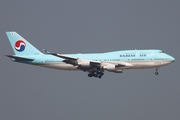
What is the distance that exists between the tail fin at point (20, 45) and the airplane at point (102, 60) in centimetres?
268

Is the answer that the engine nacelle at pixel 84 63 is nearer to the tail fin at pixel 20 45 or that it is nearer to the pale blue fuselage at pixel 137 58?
the pale blue fuselage at pixel 137 58

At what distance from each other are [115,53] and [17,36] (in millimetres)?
23281

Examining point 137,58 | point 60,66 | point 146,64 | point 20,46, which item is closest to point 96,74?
point 60,66

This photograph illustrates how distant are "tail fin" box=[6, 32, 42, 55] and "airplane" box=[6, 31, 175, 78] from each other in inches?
106

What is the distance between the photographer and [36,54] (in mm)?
95375

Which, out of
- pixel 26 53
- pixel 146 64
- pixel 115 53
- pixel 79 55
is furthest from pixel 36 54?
pixel 146 64

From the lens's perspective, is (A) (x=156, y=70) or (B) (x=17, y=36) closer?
(A) (x=156, y=70)

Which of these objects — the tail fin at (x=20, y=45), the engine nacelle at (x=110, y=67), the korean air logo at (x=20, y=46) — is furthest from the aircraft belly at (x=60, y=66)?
the engine nacelle at (x=110, y=67)

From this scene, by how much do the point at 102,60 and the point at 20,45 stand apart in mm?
19811

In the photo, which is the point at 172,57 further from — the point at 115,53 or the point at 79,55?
the point at 79,55

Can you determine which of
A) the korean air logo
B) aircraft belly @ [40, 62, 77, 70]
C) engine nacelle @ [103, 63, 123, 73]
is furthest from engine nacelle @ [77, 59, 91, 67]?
the korean air logo

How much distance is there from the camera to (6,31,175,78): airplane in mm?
86000

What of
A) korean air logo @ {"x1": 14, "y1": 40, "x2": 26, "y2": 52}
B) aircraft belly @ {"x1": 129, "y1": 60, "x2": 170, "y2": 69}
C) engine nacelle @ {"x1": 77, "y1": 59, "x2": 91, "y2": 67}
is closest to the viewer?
aircraft belly @ {"x1": 129, "y1": 60, "x2": 170, "y2": 69}

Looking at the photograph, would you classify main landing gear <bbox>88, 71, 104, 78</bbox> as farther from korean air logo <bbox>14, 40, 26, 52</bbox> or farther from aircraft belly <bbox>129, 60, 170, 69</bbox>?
korean air logo <bbox>14, 40, 26, 52</bbox>
